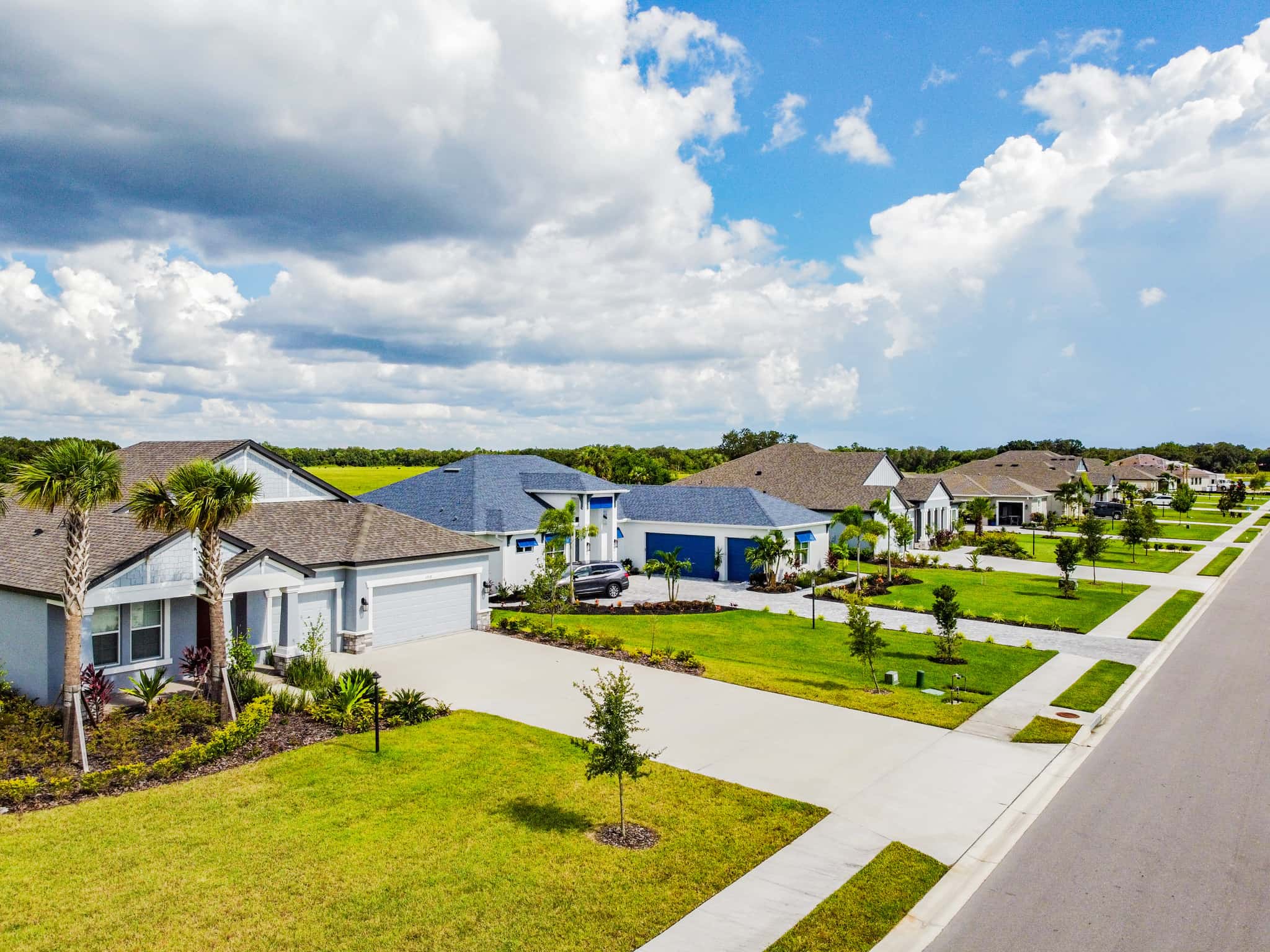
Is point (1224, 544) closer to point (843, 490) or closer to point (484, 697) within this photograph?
point (843, 490)

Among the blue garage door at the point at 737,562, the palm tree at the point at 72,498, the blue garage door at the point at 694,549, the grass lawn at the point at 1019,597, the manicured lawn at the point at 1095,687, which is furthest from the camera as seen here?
the blue garage door at the point at 694,549

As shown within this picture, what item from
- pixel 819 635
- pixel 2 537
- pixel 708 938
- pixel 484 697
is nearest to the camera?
pixel 708 938

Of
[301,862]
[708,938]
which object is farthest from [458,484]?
[708,938]

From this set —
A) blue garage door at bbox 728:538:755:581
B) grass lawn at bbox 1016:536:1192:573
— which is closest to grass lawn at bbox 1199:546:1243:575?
grass lawn at bbox 1016:536:1192:573

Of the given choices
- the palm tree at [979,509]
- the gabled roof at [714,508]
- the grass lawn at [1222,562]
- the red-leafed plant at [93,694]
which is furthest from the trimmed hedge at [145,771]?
the palm tree at [979,509]

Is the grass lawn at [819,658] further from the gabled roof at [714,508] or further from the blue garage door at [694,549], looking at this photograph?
the blue garage door at [694,549]

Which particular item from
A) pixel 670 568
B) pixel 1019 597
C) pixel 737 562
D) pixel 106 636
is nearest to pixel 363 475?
pixel 737 562

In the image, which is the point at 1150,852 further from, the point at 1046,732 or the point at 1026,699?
the point at 1026,699
